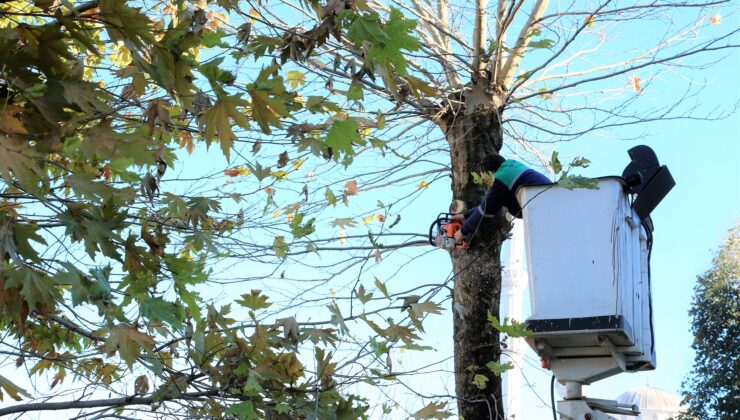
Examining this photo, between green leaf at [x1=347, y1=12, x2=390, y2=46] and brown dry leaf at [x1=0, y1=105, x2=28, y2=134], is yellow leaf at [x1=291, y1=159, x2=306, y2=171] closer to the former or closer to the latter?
green leaf at [x1=347, y1=12, x2=390, y2=46]

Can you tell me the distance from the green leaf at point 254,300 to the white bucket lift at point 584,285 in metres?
1.38

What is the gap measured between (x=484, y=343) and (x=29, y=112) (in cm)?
390

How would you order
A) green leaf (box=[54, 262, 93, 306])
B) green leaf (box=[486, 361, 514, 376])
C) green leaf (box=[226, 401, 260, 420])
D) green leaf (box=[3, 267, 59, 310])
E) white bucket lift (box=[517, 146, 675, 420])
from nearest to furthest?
green leaf (box=[3, 267, 59, 310]), green leaf (box=[54, 262, 93, 306]), green leaf (box=[226, 401, 260, 420]), white bucket lift (box=[517, 146, 675, 420]), green leaf (box=[486, 361, 514, 376])

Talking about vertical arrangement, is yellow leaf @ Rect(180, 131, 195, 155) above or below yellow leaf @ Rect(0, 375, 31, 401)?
above

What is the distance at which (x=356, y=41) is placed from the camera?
2822mm

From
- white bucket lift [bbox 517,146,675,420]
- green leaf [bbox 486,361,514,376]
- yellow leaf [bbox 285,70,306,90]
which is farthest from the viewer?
yellow leaf [bbox 285,70,306,90]

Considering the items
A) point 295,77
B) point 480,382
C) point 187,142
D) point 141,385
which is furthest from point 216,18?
point 141,385

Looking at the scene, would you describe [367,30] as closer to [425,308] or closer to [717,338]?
[425,308]

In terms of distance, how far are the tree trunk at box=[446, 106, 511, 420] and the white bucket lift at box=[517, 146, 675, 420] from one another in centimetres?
128

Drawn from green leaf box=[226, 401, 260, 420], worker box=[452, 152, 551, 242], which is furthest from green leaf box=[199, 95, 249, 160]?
worker box=[452, 152, 551, 242]

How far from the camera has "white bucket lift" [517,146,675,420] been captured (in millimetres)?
4102

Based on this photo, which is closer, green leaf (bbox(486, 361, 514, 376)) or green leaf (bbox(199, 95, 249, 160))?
green leaf (bbox(199, 95, 249, 160))

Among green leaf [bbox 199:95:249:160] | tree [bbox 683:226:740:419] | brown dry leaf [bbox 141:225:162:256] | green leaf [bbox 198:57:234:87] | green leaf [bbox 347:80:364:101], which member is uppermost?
tree [bbox 683:226:740:419]

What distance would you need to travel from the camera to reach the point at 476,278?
6.11m
